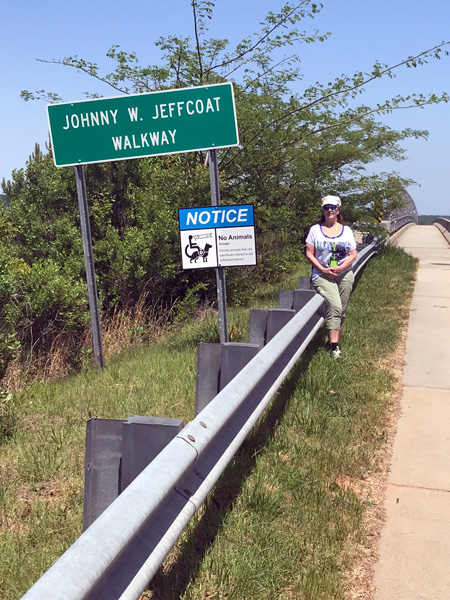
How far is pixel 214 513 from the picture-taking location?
376 centimetres

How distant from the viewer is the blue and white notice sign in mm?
6785

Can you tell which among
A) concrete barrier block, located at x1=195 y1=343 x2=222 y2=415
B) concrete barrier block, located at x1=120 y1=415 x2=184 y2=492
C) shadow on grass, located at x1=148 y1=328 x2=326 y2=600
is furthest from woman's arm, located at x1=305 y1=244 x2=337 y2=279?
concrete barrier block, located at x1=120 y1=415 x2=184 y2=492

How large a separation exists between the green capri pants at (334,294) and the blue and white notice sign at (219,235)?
1240mm

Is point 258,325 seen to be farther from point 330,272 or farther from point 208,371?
point 330,272

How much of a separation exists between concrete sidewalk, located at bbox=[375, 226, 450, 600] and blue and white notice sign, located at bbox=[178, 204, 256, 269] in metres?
2.07

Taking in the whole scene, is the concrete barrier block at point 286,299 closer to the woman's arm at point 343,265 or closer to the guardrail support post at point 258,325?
the woman's arm at point 343,265

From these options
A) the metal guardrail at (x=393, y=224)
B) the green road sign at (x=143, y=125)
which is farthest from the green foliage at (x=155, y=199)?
the metal guardrail at (x=393, y=224)

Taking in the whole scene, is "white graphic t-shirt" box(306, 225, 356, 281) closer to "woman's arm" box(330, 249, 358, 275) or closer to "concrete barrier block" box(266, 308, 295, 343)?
"woman's arm" box(330, 249, 358, 275)

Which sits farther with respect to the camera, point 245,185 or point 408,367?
point 245,185

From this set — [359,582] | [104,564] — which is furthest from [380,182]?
[104,564]

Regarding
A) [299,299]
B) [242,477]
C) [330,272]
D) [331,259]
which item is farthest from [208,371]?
[331,259]

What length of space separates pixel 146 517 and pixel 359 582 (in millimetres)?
1550

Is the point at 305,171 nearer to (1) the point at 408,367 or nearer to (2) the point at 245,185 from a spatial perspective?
(2) the point at 245,185

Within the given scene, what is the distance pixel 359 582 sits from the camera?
10.9 feet
